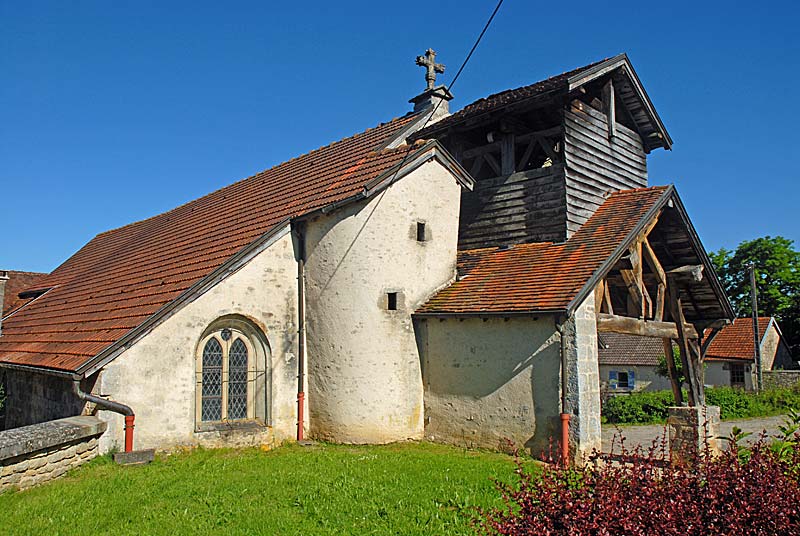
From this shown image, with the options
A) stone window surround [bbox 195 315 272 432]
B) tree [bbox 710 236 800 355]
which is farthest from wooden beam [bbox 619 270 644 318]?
tree [bbox 710 236 800 355]

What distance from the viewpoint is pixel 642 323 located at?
42.5ft

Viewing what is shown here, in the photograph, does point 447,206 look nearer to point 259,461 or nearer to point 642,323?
point 642,323

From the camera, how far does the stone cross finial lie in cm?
1706

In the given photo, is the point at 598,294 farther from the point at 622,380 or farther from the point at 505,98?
the point at 622,380

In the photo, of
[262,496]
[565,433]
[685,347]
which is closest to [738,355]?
[685,347]

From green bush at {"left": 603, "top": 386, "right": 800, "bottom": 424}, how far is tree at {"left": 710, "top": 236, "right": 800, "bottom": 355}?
58.2ft

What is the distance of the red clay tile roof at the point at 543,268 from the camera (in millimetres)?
10883

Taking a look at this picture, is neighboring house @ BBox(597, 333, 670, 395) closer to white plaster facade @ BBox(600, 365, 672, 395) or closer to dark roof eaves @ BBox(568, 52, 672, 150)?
white plaster facade @ BBox(600, 365, 672, 395)

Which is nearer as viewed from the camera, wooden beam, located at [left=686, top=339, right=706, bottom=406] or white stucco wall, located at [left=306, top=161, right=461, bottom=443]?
white stucco wall, located at [left=306, top=161, right=461, bottom=443]

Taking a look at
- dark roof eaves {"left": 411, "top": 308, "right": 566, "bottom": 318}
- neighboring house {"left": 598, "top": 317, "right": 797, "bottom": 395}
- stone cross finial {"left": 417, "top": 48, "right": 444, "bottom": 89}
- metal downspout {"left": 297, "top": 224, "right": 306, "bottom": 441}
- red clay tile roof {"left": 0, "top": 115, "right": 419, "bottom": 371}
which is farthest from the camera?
neighboring house {"left": 598, "top": 317, "right": 797, "bottom": 395}

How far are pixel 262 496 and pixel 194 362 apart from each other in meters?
3.80

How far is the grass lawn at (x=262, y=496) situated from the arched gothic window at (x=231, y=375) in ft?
4.29

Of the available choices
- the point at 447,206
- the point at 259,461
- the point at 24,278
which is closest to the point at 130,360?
the point at 259,461

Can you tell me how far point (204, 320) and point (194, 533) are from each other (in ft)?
16.7
